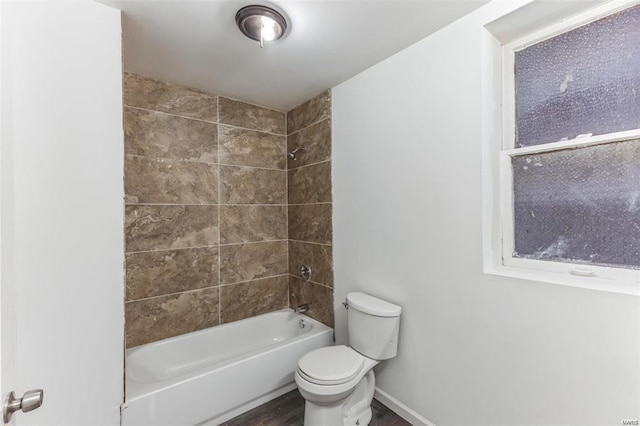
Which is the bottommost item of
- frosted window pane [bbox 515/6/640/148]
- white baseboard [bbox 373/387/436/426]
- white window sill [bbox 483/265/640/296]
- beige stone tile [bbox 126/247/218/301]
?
white baseboard [bbox 373/387/436/426]

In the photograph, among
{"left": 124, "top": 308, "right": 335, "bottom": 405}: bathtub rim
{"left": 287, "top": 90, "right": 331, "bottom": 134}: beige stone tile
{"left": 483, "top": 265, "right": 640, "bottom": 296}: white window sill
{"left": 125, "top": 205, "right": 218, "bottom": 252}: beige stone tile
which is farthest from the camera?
{"left": 287, "top": 90, "right": 331, "bottom": 134}: beige stone tile

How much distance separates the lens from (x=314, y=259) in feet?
7.84

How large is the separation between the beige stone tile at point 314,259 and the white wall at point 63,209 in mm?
Result: 1375

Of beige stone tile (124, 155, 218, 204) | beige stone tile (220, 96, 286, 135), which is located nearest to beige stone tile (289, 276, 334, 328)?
beige stone tile (124, 155, 218, 204)

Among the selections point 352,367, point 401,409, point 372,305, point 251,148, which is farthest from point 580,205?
point 251,148

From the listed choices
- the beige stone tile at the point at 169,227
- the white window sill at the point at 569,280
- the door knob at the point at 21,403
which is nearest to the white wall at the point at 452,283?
the white window sill at the point at 569,280

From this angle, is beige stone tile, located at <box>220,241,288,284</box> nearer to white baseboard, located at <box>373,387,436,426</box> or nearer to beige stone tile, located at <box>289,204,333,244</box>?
beige stone tile, located at <box>289,204,333,244</box>

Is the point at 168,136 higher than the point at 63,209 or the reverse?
higher

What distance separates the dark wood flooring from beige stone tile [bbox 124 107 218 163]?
1891 mm

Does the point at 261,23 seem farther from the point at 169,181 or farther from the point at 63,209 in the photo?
the point at 169,181

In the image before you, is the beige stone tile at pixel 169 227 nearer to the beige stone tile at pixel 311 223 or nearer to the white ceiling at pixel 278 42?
the beige stone tile at pixel 311 223

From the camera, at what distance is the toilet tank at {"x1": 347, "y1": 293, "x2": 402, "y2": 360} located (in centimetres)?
163

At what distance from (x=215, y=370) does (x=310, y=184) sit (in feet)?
5.05

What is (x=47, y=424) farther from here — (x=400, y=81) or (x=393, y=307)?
Result: (x=400, y=81)
